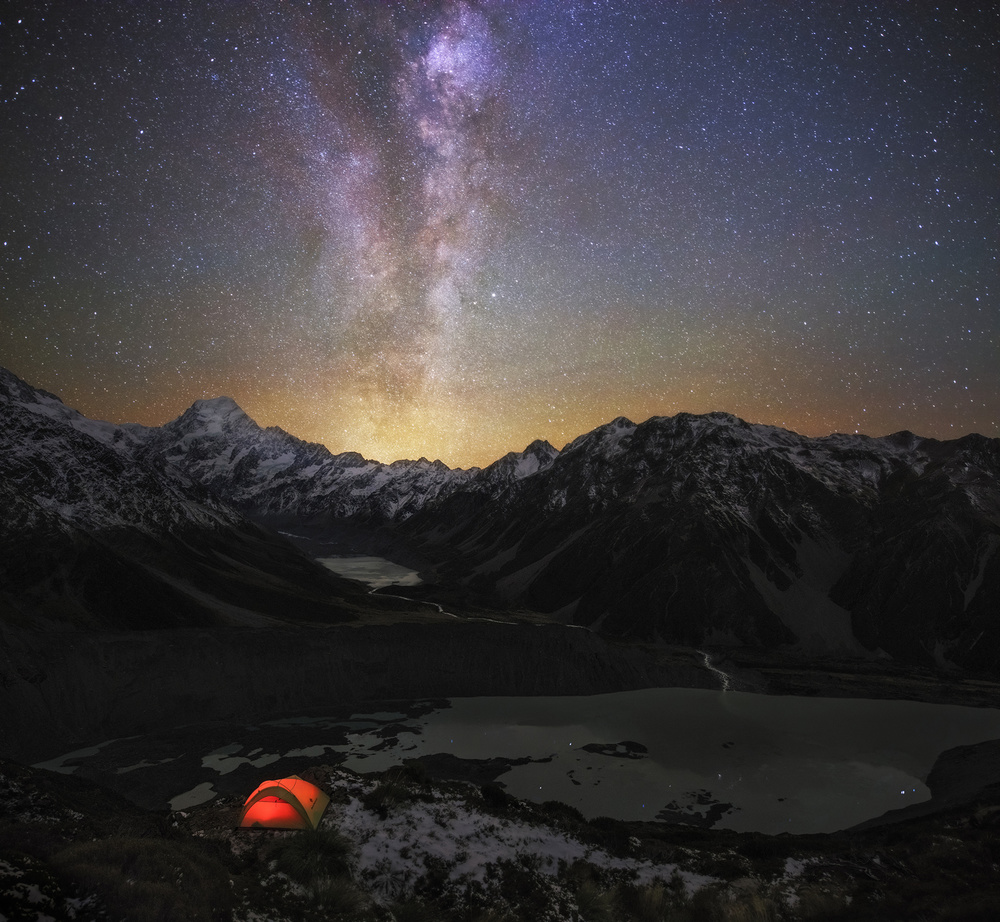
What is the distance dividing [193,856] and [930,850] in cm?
3335

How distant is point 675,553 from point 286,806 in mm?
120263

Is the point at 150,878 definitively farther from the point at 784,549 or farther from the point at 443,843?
the point at 784,549

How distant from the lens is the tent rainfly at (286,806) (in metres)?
21.5

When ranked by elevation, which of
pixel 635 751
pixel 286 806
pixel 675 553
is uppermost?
pixel 675 553

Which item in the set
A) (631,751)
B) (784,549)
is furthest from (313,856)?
(784,549)

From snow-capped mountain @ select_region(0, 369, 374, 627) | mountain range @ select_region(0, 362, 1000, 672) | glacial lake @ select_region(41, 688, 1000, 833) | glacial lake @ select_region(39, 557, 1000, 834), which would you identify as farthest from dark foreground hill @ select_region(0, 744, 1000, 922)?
mountain range @ select_region(0, 362, 1000, 672)

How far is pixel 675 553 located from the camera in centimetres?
13188

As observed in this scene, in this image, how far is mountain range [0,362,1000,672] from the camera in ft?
267

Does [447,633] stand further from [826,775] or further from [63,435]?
[63,435]

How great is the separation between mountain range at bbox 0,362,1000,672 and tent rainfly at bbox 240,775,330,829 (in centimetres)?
5813

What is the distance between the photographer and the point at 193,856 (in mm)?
16906

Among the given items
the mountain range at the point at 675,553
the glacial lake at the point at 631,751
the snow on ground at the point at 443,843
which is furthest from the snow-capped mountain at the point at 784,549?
the snow on ground at the point at 443,843

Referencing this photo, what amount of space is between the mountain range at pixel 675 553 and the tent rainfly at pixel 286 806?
191ft

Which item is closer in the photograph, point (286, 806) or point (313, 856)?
point (313, 856)
